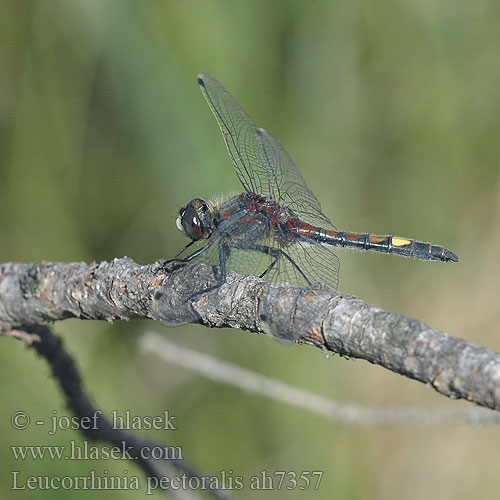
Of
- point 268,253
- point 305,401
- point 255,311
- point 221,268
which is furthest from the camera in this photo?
point 268,253

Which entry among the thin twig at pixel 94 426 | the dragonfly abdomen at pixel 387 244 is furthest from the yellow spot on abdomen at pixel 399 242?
the thin twig at pixel 94 426

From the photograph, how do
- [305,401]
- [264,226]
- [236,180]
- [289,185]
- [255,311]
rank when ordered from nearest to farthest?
[255,311], [305,401], [264,226], [289,185], [236,180]

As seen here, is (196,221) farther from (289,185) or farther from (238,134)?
(238,134)

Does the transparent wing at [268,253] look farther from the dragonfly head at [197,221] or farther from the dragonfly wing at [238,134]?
the dragonfly wing at [238,134]

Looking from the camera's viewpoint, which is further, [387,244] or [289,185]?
[387,244]

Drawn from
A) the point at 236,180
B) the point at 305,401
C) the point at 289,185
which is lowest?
the point at 305,401

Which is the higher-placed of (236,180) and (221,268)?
(236,180)

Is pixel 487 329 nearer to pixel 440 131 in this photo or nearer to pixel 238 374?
pixel 440 131

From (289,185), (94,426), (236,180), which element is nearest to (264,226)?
(289,185)

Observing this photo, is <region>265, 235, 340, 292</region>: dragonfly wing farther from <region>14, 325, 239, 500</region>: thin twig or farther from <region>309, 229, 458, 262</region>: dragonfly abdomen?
<region>14, 325, 239, 500</region>: thin twig
